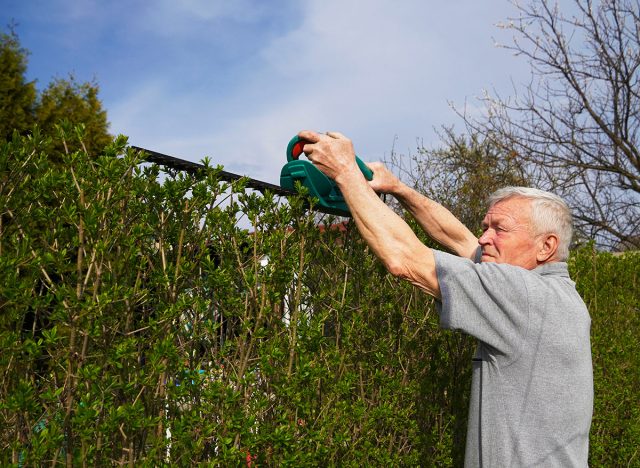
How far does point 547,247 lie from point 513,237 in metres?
0.14

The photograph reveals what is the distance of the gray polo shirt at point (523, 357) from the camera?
232cm

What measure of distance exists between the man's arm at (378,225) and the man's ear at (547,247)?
53cm

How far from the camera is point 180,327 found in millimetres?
2270

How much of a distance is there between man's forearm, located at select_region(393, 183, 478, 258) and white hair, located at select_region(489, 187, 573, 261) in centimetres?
64

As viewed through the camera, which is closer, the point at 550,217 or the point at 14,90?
the point at 550,217

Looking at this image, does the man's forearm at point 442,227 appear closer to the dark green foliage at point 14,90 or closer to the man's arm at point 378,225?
the man's arm at point 378,225

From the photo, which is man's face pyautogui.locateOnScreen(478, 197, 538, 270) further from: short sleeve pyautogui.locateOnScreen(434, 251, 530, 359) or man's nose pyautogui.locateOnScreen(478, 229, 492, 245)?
short sleeve pyautogui.locateOnScreen(434, 251, 530, 359)

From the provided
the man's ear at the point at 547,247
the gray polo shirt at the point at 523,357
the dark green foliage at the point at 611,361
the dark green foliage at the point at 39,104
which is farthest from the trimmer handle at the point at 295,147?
the dark green foliage at the point at 39,104

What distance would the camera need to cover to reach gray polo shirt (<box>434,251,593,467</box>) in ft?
7.63

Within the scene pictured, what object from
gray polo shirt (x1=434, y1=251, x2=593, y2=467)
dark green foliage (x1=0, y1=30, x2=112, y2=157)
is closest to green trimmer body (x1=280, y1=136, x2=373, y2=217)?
gray polo shirt (x1=434, y1=251, x2=593, y2=467)

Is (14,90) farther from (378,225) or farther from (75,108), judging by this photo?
(378,225)

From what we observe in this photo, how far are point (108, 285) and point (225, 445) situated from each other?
66 cm

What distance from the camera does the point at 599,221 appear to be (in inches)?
663

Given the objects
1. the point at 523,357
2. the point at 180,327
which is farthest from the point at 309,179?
the point at 523,357
